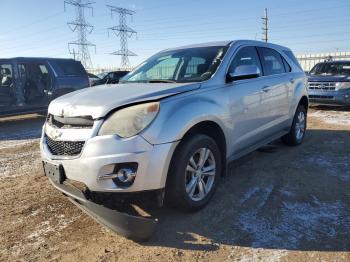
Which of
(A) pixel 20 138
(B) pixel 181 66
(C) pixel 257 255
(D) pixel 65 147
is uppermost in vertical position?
A: (B) pixel 181 66

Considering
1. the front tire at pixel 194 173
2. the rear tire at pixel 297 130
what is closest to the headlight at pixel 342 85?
the rear tire at pixel 297 130

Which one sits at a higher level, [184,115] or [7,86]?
[7,86]

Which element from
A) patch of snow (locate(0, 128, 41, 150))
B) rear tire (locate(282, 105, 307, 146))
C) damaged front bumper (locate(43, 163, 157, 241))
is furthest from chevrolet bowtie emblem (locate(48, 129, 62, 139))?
patch of snow (locate(0, 128, 41, 150))

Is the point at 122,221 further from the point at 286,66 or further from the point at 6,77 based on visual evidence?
the point at 6,77

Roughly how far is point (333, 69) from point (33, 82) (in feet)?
32.0

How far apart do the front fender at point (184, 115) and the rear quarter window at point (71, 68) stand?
27.3 feet

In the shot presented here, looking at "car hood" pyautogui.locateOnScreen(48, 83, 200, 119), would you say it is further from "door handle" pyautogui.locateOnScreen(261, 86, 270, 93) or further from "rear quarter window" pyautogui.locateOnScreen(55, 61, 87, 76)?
"rear quarter window" pyautogui.locateOnScreen(55, 61, 87, 76)

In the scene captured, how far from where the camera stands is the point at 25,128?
9.98m

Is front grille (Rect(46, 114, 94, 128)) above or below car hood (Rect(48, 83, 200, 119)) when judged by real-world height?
below

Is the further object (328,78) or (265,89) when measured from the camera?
(328,78)

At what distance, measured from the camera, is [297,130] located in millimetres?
6578

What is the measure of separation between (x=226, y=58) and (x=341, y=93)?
806cm

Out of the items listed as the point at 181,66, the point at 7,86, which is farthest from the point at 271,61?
the point at 7,86

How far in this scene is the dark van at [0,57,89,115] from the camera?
10.4 meters
